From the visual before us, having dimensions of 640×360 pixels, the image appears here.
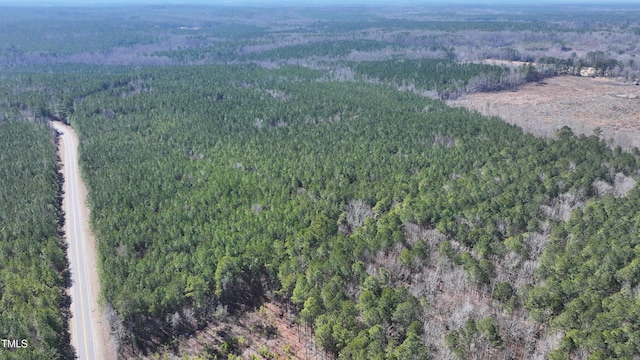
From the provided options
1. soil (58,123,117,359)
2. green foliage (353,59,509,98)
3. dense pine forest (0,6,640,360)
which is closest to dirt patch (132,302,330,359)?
dense pine forest (0,6,640,360)

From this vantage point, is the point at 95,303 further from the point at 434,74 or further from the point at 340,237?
the point at 434,74

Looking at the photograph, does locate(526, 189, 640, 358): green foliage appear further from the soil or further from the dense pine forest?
the soil

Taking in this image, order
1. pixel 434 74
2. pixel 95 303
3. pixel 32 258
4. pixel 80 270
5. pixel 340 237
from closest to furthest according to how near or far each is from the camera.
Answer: pixel 95 303 → pixel 32 258 → pixel 340 237 → pixel 80 270 → pixel 434 74

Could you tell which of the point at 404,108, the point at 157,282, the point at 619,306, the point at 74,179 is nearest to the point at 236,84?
the point at 404,108

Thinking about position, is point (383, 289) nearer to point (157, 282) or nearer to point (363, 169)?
point (157, 282)

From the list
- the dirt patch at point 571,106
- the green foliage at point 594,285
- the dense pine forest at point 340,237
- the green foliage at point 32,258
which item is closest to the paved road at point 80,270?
the green foliage at point 32,258

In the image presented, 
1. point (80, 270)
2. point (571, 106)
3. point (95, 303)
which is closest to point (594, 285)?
point (95, 303)

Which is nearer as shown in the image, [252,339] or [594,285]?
[594,285]
